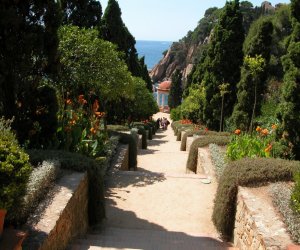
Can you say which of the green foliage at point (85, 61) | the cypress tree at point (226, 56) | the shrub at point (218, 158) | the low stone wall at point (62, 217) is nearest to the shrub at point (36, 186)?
the low stone wall at point (62, 217)

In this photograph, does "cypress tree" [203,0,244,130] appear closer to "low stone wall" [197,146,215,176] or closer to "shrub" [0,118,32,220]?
"low stone wall" [197,146,215,176]

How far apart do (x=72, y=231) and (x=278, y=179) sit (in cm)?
331

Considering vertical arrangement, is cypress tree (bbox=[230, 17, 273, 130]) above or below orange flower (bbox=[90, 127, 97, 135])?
Result: above

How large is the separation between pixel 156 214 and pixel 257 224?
306 cm

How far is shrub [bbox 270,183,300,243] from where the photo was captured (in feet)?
14.8

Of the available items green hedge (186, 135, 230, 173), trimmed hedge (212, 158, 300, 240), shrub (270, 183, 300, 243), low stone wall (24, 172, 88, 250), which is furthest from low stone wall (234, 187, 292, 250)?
green hedge (186, 135, 230, 173)

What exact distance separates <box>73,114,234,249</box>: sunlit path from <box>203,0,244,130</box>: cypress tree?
1038cm

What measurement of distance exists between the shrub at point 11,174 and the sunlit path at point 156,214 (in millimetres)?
1731

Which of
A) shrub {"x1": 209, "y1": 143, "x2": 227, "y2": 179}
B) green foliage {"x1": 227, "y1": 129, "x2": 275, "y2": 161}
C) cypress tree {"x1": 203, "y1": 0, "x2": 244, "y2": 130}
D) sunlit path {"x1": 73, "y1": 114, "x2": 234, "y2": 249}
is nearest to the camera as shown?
sunlit path {"x1": 73, "y1": 114, "x2": 234, "y2": 249}

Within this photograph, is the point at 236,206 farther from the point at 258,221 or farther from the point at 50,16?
the point at 50,16

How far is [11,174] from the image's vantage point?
3805 millimetres

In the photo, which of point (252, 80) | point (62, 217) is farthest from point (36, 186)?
point (252, 80)

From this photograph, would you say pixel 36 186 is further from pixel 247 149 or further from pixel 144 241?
pixel 247 149

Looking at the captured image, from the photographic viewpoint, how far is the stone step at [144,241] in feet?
18.1
